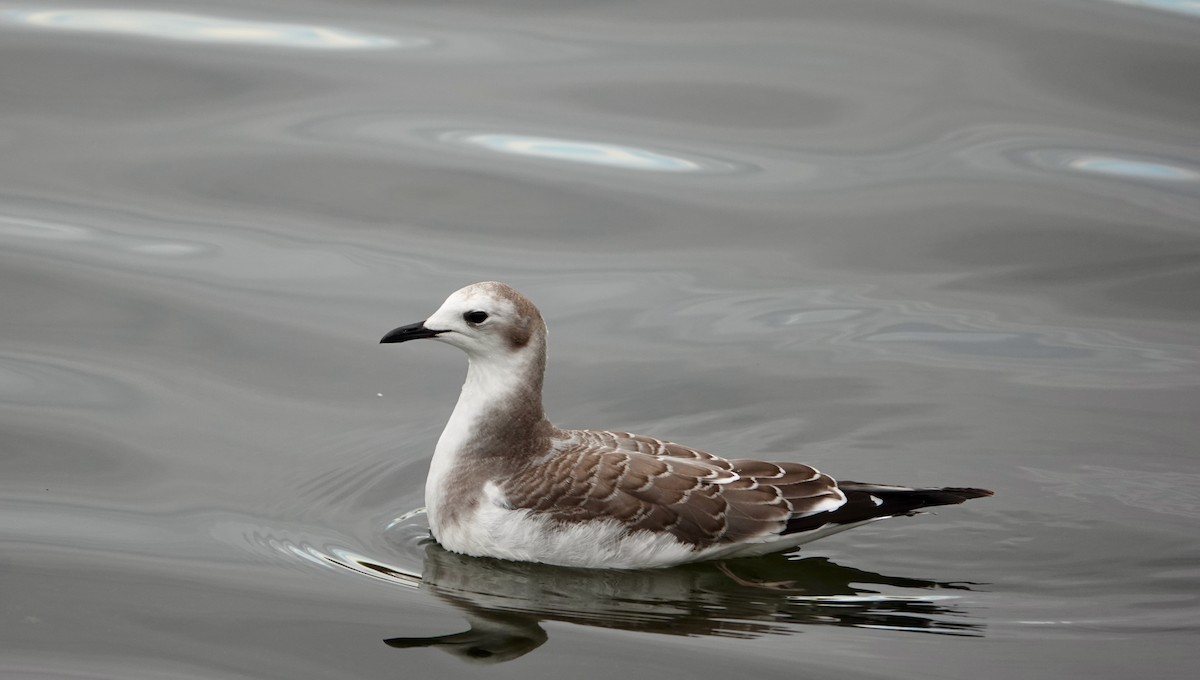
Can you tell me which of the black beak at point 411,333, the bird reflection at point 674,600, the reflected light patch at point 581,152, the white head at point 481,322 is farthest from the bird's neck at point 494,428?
the reflected light patch at point 581,152

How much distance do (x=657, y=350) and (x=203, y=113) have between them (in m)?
5.96

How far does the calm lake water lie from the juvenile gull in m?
0.19

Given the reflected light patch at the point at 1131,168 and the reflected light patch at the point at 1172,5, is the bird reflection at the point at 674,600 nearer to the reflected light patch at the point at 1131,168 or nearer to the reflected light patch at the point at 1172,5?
the reflected light patch at the point at 1131,168

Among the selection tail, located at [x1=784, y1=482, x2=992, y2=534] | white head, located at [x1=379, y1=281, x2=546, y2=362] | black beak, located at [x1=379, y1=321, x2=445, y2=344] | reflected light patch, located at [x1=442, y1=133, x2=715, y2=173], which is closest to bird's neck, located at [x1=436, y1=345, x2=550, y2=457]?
white head, located at [x1=379, y1=281, x2=546, y2=362]

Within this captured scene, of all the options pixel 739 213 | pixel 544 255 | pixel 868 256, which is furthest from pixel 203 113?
pixel 868 256

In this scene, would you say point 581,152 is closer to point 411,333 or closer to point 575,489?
point 411,333

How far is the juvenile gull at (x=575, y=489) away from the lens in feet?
28.3

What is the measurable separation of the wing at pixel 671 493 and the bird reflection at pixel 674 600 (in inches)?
11.4

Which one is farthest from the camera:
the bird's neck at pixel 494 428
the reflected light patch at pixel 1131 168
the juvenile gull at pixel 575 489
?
the reflected light patch at pixel 1131 168

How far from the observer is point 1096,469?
9750 millimetres

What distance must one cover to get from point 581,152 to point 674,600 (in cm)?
710

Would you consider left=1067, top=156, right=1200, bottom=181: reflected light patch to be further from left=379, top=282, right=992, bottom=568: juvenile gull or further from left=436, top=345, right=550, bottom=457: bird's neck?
left=436, top=345, right=550, bottom=457: bird's neck

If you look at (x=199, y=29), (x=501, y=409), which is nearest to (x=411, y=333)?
(x=501, y=409)

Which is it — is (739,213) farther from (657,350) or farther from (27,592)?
(27,592)
